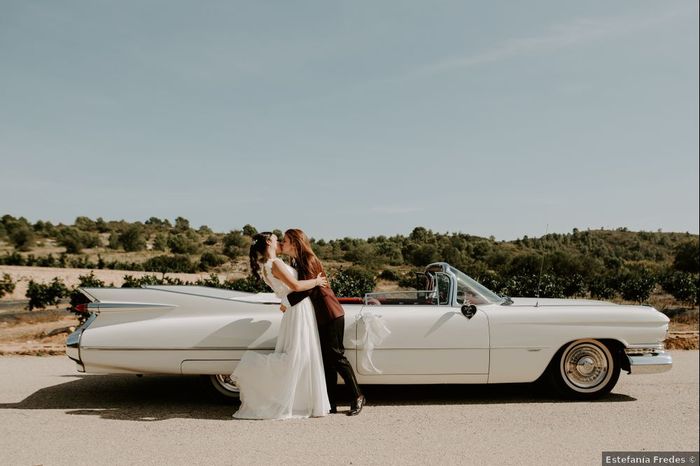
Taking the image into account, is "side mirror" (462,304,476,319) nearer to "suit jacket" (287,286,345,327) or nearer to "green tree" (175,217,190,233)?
"suit jacket" (287,286,345,327)

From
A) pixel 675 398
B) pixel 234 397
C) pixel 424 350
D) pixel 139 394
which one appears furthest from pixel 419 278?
pixel 139 394

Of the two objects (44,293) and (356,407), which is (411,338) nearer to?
(356,407)

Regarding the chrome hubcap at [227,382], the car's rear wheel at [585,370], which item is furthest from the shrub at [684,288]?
the chrome hubcap at [227,382]

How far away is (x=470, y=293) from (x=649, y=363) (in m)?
1.81

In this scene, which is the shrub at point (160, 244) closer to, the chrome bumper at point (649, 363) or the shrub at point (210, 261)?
the shrub at point (210, 261)

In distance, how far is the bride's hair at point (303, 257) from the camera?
529cm

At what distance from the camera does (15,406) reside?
5.40 meters

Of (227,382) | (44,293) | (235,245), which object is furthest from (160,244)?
(227,382)

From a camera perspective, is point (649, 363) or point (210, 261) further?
point (210, 261)

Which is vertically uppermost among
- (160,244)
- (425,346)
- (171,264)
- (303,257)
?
(160,244)

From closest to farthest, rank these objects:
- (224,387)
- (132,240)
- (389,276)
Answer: (224,387) → (389,276) → (132,240)

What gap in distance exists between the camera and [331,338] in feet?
16.9

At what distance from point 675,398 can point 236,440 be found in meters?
4.42

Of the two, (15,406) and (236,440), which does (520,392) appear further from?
(15,406)
